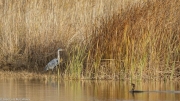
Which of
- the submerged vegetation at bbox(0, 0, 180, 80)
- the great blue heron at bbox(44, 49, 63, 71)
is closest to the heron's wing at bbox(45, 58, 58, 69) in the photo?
the great blue heron at bbox(44, 49, 63, 71)

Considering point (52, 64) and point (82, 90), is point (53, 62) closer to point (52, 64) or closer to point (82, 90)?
point (52, 64)

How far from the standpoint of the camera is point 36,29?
14.3m

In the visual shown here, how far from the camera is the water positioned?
31.2 feet

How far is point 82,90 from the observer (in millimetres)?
10555

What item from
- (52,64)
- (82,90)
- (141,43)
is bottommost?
(82,90)

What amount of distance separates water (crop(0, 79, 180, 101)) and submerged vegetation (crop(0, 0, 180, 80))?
1.79ft

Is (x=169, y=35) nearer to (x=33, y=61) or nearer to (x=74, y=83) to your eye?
(x=74, y=83)

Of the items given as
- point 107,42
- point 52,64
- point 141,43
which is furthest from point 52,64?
point 141,43

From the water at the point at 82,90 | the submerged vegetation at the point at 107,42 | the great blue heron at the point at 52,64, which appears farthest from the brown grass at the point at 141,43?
the great blue heron at the point at 52,64

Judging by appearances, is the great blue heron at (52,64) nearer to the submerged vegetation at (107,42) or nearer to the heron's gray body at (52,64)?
the heron's gray body at (52,64)

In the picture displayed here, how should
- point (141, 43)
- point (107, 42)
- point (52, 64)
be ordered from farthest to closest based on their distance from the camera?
point (52, 64), point (107, 42), point (141, 43)

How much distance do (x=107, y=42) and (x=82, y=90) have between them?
225cm

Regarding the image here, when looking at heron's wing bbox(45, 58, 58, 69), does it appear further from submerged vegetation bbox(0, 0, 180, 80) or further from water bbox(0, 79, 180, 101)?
water bbox(0, 79, 180, 101)

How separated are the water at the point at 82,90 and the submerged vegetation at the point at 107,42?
0.55 metres
